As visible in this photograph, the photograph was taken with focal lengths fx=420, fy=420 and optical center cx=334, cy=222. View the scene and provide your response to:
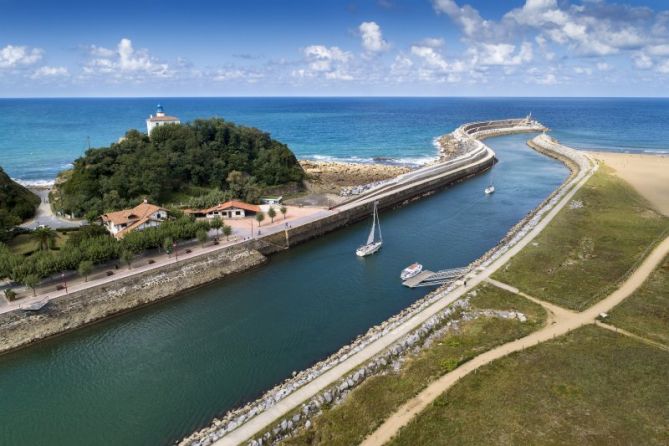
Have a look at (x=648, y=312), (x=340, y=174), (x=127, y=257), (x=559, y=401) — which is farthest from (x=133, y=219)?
(x=340, y=174)

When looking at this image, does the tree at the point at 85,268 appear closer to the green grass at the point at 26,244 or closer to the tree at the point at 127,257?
the tree at the point at 127,257

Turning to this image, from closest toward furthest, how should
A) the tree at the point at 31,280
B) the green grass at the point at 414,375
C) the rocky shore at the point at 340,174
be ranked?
the green grass at the point at 414,375 → the tree at the point at 31,280 → the rocky shore at the point at 340,174

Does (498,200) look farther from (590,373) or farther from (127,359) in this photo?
(127,359)

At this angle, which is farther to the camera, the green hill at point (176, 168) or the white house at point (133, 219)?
the green hill at point (176, 168)

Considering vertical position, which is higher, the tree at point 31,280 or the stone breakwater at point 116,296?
the tree at point 31,280

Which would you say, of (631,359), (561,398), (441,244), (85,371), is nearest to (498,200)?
(441,244)

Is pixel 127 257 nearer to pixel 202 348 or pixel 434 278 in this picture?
pixel 202 348

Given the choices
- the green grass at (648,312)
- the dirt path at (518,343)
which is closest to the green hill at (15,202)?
the dirt path at (518,343)
